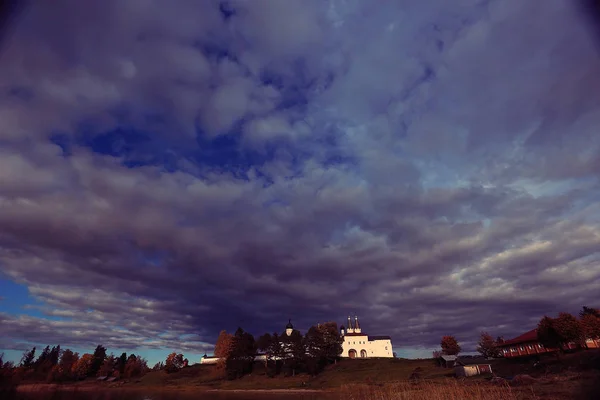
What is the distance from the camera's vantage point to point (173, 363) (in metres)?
137

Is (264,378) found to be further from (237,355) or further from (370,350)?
(370,350)

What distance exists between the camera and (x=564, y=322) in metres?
75.1

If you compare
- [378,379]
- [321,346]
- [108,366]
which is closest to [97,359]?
[108,366]

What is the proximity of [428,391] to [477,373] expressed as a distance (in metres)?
52.5

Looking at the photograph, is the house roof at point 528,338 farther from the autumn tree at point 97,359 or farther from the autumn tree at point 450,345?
the autumn tree at point 97,359

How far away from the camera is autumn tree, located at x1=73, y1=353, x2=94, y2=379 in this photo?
140 meters

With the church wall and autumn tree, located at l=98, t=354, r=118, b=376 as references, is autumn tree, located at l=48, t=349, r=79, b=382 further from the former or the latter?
the church wall

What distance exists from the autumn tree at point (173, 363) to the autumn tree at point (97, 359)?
1524 inches

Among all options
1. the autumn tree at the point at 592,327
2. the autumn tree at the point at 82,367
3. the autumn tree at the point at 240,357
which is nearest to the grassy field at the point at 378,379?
the autumn tree at the point at 240,357

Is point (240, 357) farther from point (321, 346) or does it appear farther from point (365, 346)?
point (365, 346)

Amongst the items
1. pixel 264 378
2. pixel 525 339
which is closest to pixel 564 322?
pixel 525 339

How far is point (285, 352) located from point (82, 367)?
96.9m

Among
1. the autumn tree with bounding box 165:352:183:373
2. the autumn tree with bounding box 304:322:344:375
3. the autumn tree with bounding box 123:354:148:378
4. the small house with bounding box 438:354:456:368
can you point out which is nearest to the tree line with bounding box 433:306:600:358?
the small house with bounding box 438:354:456:368

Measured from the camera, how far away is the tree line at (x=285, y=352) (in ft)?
356
